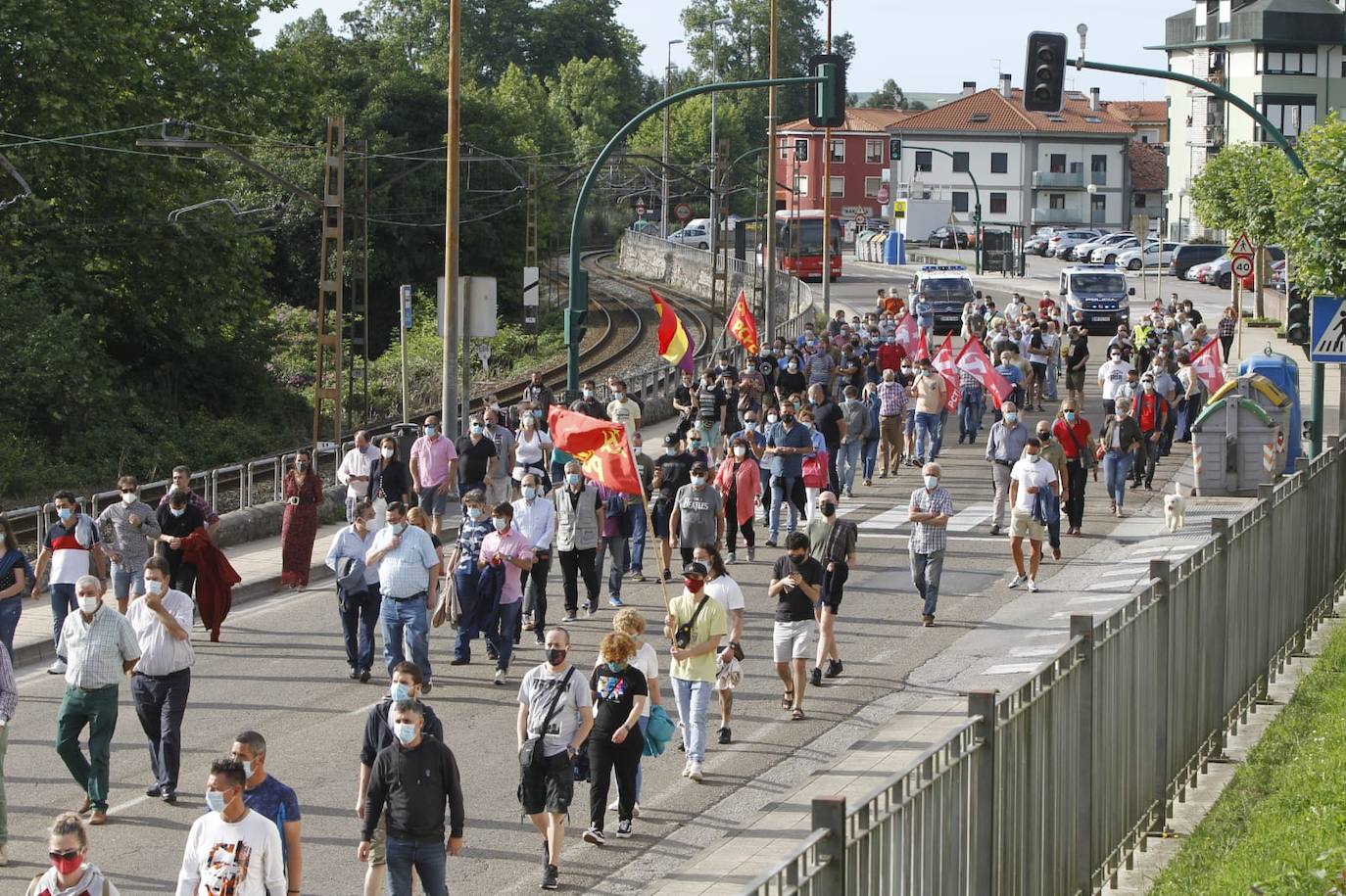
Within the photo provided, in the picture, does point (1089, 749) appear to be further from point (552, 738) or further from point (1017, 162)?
point (1017, 162)

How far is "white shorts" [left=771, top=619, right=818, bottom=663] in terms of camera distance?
1456 cm

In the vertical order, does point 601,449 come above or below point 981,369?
below

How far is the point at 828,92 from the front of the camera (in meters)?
28.0

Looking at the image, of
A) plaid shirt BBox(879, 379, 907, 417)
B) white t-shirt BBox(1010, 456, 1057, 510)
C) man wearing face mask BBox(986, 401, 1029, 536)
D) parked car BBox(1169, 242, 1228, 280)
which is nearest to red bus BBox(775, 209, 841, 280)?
parked car BBox(1169, 242, 1228, 280)

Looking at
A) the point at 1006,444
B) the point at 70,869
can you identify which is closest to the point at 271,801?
the point at 70,869

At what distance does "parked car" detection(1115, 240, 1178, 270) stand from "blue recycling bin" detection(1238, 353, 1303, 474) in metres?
54.2

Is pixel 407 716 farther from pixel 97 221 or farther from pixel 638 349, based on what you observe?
pixel 638 349

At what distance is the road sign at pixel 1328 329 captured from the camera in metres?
19.2

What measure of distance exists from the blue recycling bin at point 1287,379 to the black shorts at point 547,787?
17.7 metres

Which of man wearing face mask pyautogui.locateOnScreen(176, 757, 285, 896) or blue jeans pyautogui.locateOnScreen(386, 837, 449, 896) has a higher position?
man wearing face mask pyautogui.locateOnScreen(176, 757, 285, 896)

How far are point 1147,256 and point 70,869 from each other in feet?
258

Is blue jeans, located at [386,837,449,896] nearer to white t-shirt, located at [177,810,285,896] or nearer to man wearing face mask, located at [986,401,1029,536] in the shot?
white t-shirt, located at [177,810,285,896]

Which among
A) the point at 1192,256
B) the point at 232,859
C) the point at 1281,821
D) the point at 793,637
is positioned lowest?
the point at 1281,821

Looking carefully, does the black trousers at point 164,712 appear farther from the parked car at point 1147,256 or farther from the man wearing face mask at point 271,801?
the parked car at point 1147,256
